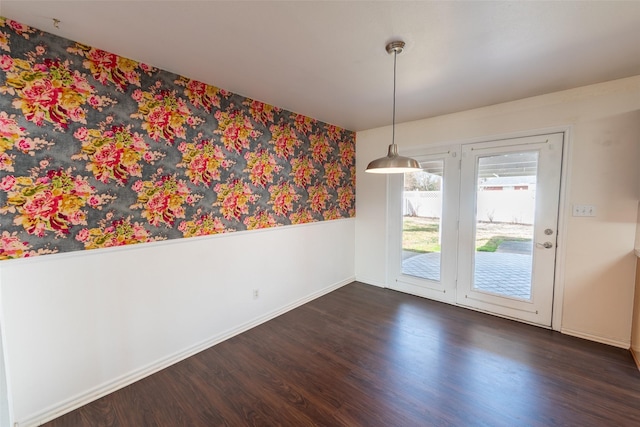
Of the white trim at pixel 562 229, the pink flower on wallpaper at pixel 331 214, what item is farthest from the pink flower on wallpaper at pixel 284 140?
the white trim at pixel 562 229

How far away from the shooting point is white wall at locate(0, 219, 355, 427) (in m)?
1.73

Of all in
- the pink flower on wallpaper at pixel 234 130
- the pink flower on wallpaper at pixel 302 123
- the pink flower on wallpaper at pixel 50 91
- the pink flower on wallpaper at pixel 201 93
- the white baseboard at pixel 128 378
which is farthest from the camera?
the pink flower on wallpaper at pixel 302 123

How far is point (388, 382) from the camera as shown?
2.12 m

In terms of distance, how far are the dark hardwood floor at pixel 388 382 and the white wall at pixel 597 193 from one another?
0.35m

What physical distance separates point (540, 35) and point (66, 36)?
3135 mm

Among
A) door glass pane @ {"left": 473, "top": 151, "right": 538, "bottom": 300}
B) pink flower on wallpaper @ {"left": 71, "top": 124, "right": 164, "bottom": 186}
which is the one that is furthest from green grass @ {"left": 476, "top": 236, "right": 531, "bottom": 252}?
pink flower on wallpaper @ {"left": 71, "top": 124, "right": 164, "bottom": 186}

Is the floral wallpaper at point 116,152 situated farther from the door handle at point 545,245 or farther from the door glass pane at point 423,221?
the door handle at point 545,245

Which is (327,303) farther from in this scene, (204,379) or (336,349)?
(204,379)

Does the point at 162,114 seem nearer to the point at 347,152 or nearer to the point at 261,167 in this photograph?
the point at 261,167

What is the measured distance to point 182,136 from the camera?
2404 mm

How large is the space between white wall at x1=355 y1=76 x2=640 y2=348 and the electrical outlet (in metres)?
0.04

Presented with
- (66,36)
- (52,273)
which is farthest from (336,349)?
(66,36)

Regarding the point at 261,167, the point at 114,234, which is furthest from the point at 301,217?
the point at 114,234

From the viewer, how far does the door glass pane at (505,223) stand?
2.99 meters
